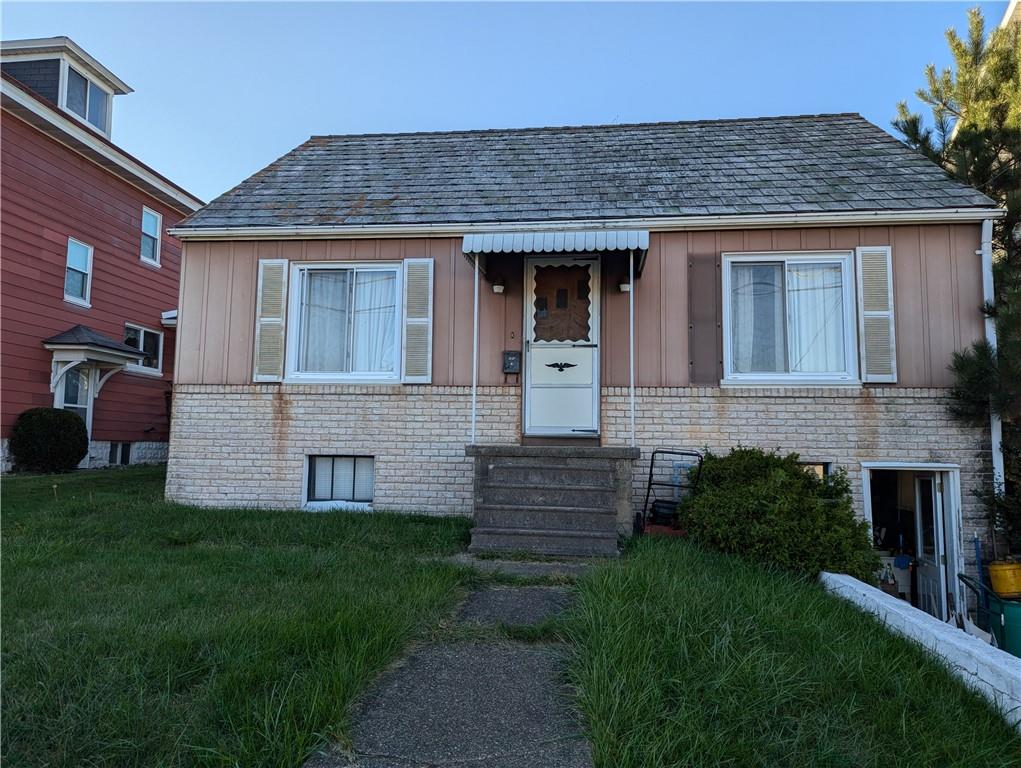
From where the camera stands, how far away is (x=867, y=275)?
7492 mm

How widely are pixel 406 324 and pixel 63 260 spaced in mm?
9193

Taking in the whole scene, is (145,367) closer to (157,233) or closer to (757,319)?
(157,233)

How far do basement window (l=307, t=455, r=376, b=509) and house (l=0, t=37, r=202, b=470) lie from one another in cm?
701

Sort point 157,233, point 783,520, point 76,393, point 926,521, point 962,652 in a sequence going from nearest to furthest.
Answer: point 962,652 < point 783,520 < point 926,521 < point 76,393 < point 157,233

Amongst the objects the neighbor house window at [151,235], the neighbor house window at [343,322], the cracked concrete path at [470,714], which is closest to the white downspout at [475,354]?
the neighbor house window at [343,322]

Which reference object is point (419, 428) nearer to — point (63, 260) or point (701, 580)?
point (701, 580)

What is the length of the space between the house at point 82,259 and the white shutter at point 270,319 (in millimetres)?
6255

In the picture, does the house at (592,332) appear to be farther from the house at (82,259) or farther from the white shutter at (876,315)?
the house at (82,259)

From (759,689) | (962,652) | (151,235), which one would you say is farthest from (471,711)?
(151,235)

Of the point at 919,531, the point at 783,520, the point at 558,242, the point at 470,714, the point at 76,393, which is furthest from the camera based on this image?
the point at 76,393

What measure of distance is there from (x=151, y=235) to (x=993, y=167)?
54.9 feet

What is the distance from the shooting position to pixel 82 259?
13406 mm

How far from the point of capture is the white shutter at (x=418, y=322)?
7914 mm

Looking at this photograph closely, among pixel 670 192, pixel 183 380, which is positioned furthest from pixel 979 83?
pixel 183 380
